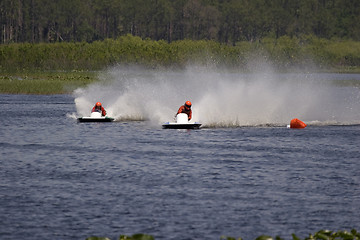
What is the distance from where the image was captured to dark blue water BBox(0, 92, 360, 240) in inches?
688

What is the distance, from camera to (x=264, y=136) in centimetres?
3859

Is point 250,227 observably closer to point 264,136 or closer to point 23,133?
point 264,136

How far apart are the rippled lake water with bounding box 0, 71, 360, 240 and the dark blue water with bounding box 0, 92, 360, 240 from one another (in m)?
0.03

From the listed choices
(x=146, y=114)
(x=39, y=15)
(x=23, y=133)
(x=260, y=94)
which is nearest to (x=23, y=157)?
(x=23, y=133)

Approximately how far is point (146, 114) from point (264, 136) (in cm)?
1314

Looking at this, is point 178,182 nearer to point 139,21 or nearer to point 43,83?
point 43,83

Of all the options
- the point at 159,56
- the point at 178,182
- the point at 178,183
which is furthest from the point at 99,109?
the point at 159,56

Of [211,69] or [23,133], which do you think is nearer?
[23,133]

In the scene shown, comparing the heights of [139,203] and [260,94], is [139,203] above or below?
below

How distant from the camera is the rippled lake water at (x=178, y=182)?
57.5 feet

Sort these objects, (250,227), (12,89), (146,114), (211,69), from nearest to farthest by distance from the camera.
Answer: (250,227) → (146,114) → (12,89) → (211,69)

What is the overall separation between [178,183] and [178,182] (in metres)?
0.20

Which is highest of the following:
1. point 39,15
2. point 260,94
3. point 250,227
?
point 39,15

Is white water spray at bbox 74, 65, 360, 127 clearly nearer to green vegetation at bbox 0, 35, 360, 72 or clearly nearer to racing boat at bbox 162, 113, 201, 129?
racing boat at bbox 162, 113, 201, 129
